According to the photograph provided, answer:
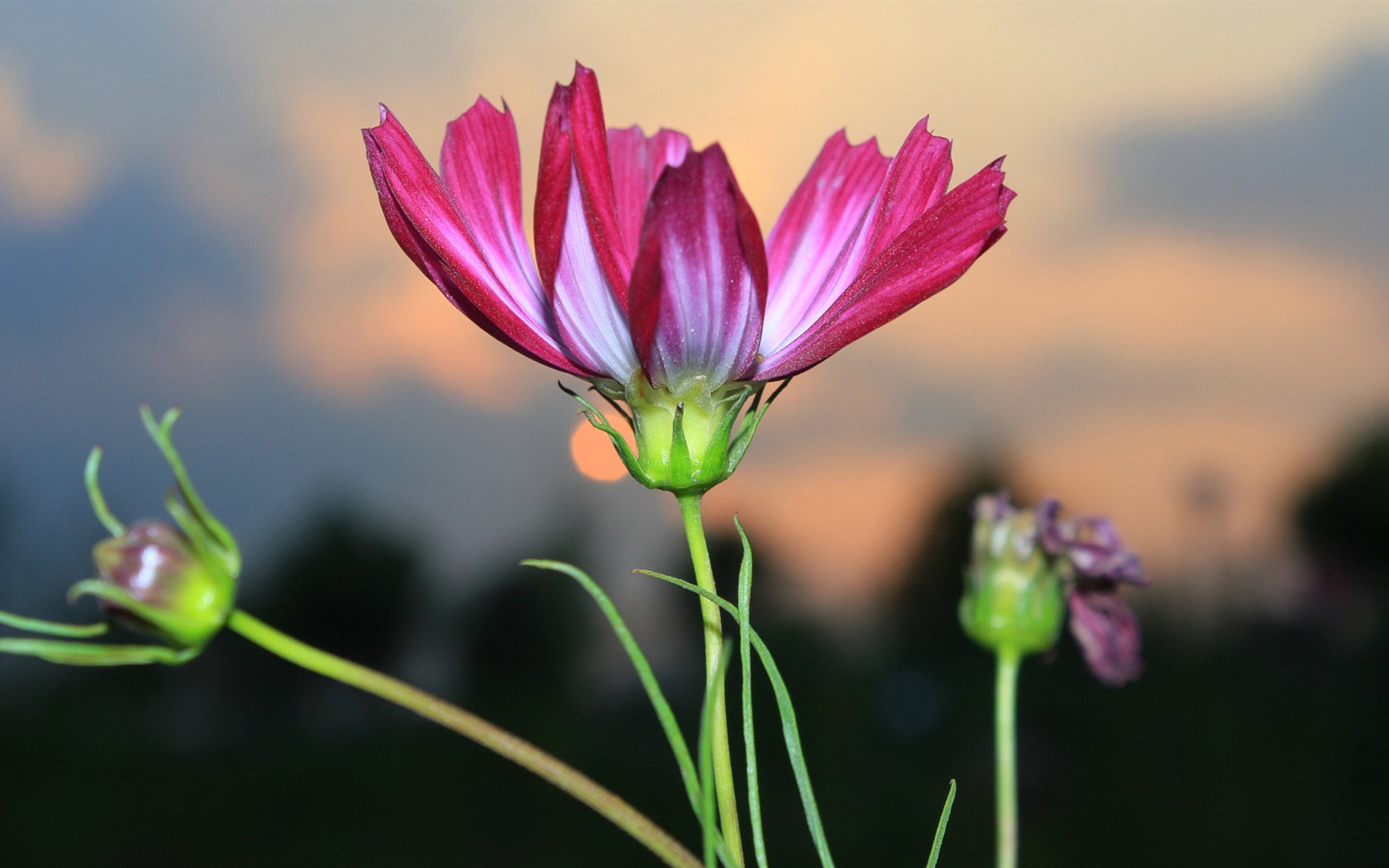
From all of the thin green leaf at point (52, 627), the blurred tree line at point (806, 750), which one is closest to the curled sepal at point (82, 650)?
the thin green leaf at point (52, 627)

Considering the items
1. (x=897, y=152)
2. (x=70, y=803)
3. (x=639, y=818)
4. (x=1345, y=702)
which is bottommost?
(x=70, y=803)

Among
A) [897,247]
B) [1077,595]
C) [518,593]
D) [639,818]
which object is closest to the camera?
[639,818]

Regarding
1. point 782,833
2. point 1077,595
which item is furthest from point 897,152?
point 782,833

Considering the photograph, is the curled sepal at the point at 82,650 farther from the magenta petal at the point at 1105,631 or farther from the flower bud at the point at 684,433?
the magenta petal at the point at 1105,631

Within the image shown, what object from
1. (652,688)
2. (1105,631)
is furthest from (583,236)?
(1105,631)

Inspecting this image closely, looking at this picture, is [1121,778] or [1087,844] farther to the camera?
[1121,778]

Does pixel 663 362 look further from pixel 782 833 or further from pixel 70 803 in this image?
pixel 70 803

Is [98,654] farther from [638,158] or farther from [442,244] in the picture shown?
[638,158]
